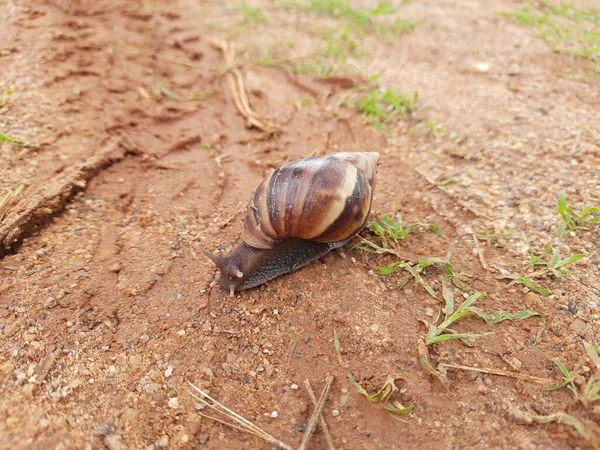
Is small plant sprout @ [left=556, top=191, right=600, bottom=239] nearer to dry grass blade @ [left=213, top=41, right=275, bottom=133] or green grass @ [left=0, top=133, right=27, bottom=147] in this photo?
dry grass blade @ [left=213, top=41, right=275, bottom=133]

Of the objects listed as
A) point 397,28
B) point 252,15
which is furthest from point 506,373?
point 252,15

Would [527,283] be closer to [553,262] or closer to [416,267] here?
[553,262]

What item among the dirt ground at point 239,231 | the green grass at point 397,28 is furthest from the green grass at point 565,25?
the green grass at point 397,28

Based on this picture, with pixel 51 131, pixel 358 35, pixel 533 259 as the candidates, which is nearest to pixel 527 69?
pixel 358 35

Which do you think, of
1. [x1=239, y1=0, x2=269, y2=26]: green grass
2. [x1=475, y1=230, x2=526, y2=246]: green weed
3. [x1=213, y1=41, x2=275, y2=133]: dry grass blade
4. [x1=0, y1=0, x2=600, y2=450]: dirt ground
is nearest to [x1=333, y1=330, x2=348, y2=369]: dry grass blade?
[x1=0, y1=0, x2=600, y2=450]: dirt ground

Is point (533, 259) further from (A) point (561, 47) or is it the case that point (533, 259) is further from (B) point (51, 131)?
(B) point (51, 131)

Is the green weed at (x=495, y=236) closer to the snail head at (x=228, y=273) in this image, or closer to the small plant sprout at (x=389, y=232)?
the small plant sprout at (x=389, y=232)
